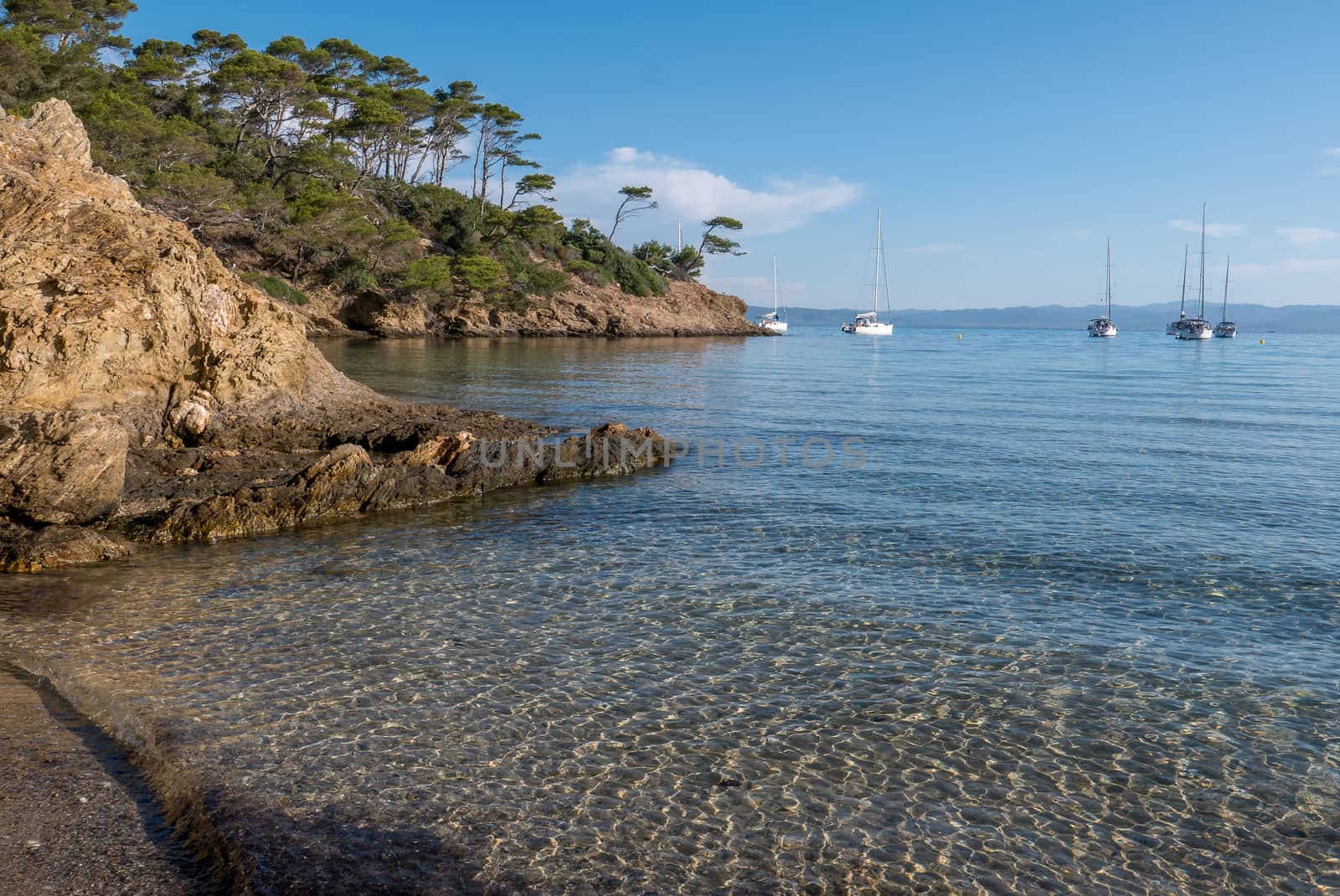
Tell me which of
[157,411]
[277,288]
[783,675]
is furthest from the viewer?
[277,288]

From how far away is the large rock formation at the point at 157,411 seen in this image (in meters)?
10.2

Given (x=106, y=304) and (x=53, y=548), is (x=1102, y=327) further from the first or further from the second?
(x=53, y=548)

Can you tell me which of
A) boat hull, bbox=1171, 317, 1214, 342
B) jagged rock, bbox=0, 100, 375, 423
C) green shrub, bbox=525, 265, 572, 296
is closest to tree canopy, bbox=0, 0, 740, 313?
green shrub, bbox=525, 265, 572, 296

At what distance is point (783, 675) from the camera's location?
7168 mm

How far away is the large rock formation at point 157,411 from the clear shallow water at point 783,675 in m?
0.84

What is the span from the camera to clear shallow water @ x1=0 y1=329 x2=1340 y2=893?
16.5ft

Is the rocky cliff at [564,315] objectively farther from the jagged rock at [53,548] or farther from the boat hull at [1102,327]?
the boat hull at [1102,327]

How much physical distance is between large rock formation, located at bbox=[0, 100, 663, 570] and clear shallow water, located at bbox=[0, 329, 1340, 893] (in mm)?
838

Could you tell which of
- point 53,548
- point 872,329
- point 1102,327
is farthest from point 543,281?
point 1102,327

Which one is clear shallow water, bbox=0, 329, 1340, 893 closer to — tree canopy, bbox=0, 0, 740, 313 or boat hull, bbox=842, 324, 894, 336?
tree canopy, bbox=0, 0, 740, 313

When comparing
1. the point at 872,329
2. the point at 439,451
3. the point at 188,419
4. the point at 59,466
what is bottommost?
the point at 439,451

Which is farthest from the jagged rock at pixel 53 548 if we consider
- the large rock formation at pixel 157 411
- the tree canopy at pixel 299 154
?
the tree canopy at pixel 299 154

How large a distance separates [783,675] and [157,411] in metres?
11.6

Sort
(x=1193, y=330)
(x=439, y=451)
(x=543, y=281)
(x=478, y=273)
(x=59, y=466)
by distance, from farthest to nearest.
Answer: (x=1193, y=330) → (x=543, y=281) → (x=478, y=273) → (x=439, y=451) → (x=59, y=466)
